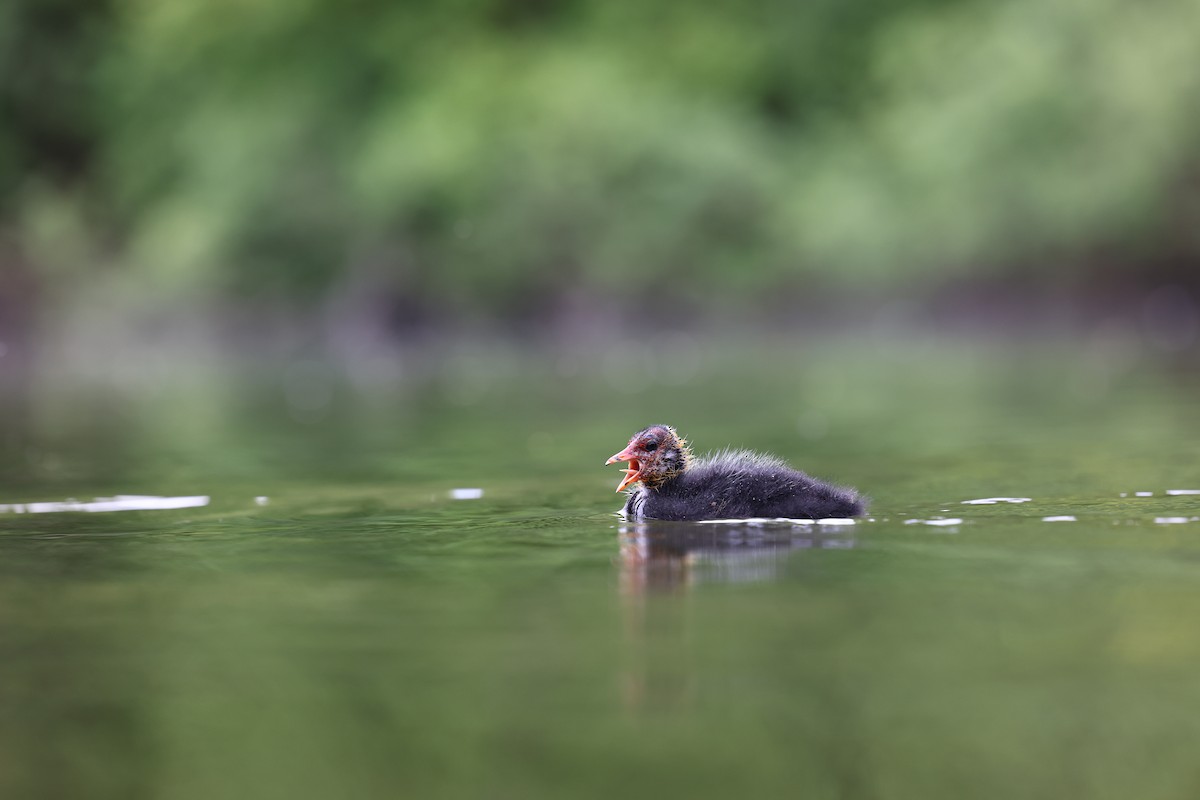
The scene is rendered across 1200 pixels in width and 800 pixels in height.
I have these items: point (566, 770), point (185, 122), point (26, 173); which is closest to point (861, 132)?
point (185, 122)

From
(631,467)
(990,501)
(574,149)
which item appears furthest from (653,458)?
(574,149)

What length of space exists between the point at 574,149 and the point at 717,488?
39019 mm

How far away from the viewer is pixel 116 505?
10.7 m

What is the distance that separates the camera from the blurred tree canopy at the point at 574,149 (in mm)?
44812

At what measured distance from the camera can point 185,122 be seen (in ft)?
171

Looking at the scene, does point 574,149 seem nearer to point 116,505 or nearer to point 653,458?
point 116,505

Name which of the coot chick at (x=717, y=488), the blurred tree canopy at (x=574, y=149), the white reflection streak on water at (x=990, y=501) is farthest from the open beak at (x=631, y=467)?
the blurred tree canopy at (x=574, y=149)

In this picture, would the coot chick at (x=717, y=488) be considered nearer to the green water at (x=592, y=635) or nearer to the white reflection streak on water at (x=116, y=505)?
the green water at (x=592, y=635)

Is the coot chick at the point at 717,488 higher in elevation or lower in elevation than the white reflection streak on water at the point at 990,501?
higher

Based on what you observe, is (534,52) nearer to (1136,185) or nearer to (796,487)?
(1136,185)

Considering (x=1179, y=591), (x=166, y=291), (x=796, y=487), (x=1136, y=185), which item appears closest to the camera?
(x=1179, y=591)

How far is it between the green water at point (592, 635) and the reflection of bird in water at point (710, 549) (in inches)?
1.3

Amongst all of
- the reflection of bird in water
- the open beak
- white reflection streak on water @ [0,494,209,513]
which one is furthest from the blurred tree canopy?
the reflection of bird in water

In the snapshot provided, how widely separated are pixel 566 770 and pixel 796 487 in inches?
189
